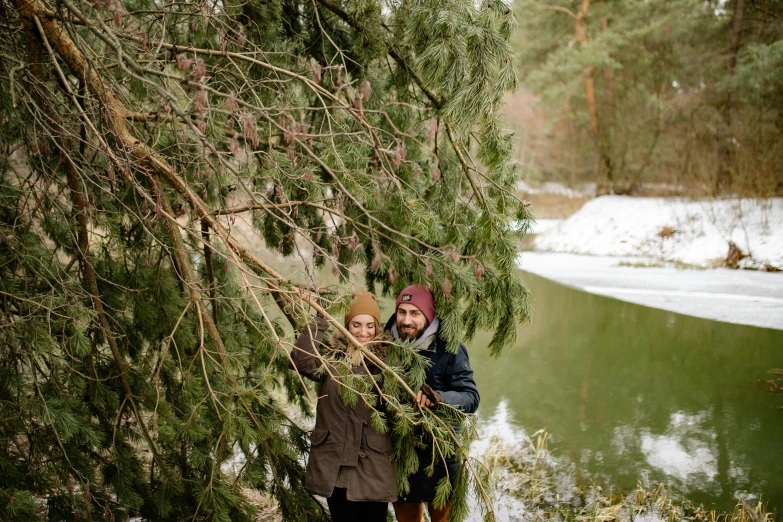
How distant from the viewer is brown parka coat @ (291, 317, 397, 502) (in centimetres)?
225

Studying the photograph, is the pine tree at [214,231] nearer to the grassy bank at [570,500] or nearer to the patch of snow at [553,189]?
the grassy bank at [570,500]

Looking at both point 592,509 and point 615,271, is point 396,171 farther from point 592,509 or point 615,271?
point 615,271

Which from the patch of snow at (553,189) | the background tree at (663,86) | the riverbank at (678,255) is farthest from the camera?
the patch of snow at (553,189)

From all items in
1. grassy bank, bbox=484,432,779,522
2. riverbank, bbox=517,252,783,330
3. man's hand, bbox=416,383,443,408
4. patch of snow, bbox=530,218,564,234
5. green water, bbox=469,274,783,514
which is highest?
patch of snow, bbox=530,218,564,234

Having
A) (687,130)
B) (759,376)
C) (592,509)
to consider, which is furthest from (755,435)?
(687,130)

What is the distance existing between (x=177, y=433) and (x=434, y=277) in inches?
51.4

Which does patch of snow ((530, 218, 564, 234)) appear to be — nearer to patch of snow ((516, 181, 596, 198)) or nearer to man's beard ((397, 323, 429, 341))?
patch of snow ((516, 181, 596, 198))

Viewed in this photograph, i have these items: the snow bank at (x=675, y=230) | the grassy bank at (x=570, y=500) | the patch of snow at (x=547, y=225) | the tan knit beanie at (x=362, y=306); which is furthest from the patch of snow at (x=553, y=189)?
the tan knit beanie at (x=362, y=306)

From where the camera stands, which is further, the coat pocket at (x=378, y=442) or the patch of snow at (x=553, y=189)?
the patch of snow at (x=553, y=189)

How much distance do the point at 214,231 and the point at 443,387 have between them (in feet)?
3.82

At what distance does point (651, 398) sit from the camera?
6.29m

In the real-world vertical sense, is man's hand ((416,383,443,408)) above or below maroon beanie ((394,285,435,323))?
below

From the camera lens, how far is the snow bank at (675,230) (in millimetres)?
11266

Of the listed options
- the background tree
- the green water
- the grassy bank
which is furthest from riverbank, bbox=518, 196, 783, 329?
the grassy bank
